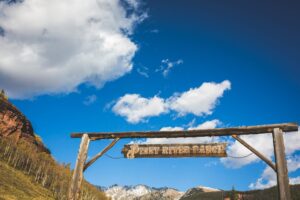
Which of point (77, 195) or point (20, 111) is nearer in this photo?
point (77, 195)

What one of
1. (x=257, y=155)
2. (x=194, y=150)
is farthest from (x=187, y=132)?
(x=257, y=155)

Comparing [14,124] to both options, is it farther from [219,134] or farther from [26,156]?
[219,134]

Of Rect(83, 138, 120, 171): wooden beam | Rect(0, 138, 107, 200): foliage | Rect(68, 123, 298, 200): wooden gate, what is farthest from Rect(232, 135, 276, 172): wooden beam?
Rect(0, 138, 107, 200): foliage

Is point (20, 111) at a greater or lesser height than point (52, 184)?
greater

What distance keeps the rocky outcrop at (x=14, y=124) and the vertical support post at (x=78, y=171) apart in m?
88.2

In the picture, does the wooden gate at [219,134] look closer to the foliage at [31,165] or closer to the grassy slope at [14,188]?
the grassy slope at [14,188]

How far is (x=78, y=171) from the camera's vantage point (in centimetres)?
1161

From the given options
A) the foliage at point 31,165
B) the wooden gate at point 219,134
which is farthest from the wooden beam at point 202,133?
the foliage at point 31,165

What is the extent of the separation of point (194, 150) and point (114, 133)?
3252 millimetres

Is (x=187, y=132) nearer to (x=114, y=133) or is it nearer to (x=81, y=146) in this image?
(x=114, y=133)

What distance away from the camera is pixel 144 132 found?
11.5 meters

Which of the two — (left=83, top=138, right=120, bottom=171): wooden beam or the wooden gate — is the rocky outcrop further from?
(left=83, top=138, right=120, bottom=171): wooden beam

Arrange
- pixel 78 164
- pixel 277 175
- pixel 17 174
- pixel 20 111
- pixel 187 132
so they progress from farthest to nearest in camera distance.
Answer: pixel 20 111 < pixel 17 174 < pixel 78 164 < pixel 187 132 < pixel 277 175

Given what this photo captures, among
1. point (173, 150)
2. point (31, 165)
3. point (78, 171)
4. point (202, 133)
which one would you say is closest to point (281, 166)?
point (202, 133)
